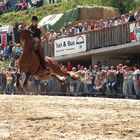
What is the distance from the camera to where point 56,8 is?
4428cm

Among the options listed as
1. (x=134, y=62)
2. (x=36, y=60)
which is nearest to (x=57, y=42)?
(x=134, y=62)

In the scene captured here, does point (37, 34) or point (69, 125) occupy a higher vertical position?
point (37, 34)

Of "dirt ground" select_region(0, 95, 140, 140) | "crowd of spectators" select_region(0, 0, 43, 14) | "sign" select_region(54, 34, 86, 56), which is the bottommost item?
"dirt ground" select_region(0, 95, 140, 140)

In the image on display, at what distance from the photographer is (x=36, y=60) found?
15875 millimetres

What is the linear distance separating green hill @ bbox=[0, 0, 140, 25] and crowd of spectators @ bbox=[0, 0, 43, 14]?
1161mm

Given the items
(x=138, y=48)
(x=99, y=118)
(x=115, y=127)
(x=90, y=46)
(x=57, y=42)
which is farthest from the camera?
(x=57, y=42)

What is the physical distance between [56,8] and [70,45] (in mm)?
16537

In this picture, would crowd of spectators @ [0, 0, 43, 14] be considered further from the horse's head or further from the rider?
the horse's head

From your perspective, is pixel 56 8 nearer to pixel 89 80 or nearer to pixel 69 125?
pixel 89 80

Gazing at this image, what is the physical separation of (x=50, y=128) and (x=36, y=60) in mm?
5789

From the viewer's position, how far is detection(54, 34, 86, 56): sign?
89.6 ft

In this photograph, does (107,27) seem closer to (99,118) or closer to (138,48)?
(138,48)

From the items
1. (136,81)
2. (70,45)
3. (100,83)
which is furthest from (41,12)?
(136,81)

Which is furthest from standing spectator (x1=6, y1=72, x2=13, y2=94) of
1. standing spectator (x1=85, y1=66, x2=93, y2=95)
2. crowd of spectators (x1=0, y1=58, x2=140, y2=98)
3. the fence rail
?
standing spectator (x1=85, y1=66, x2=93, y2=95)
